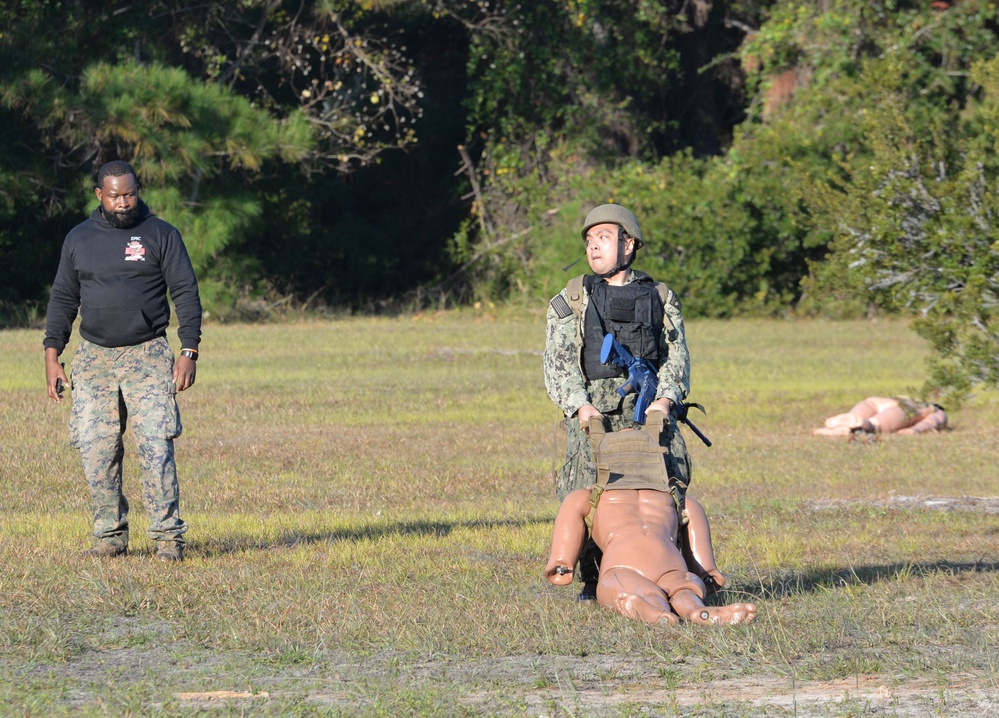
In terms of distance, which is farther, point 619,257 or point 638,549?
point 619,257

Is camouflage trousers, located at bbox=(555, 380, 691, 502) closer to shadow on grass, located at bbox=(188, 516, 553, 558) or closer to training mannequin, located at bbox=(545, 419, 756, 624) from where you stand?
training mannequin, located at bbox=(545, 419, 756, 624)

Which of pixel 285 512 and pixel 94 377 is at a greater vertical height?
pixel 94 377

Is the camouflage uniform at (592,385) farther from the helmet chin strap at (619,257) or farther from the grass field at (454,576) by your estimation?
the grass field at (454,576)

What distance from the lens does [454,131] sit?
3253cm

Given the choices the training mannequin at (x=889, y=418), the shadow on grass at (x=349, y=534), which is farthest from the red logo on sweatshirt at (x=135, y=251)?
the training mannequin at (x=889, y=418)

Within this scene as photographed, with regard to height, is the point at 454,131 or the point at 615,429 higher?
the point at 454,131

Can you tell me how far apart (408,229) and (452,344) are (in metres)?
9.74

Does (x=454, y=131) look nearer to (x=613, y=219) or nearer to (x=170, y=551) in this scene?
(x=170, y=551)

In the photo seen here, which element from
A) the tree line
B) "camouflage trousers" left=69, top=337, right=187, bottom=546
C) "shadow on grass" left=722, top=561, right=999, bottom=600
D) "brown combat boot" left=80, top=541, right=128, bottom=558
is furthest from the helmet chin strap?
the tree line

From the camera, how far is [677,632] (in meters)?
6.08

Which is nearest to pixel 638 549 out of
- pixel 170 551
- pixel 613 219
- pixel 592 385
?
pixel 592 385

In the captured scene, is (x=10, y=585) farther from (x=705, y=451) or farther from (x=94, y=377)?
(x=705, y=451)

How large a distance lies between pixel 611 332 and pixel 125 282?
8.27 feet

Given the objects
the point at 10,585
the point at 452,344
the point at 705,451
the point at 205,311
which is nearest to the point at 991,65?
the point at 705,451
